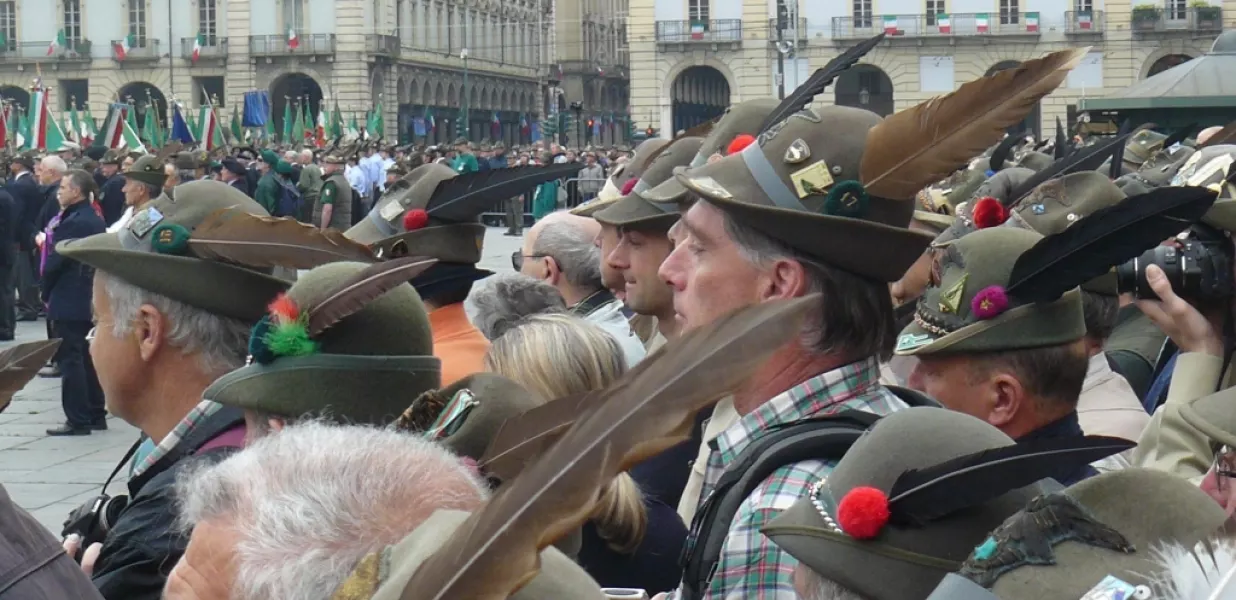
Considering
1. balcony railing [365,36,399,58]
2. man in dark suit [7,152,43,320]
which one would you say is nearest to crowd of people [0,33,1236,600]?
man in dark suit [7,152,43,320]

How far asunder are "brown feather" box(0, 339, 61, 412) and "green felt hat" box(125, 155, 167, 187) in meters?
11.2

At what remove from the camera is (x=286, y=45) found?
7075cm

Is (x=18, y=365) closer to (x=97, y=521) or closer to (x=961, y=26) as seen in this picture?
(x=97, y=521)

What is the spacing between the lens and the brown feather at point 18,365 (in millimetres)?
2572

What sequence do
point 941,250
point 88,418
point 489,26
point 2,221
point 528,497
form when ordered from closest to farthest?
point 528,497 → point 941,250 → point 88,418 → point 2,221 → point 489,26

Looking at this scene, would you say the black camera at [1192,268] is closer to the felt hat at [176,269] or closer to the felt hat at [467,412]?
the felt hat at [467,412]

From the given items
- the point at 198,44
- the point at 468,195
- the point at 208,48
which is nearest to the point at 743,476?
the point at 468,195

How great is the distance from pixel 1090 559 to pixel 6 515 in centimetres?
122

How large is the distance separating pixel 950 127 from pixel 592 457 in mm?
1776

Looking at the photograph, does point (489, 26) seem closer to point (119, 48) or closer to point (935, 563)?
point (119, 48)

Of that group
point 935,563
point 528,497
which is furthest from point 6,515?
point 935,563

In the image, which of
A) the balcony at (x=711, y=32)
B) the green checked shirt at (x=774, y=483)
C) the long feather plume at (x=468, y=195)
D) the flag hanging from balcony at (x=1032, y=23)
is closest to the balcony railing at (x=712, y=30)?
the balcony at (x=711, y=32)

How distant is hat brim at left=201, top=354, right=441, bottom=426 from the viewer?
2.96m

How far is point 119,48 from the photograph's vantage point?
232 ft
